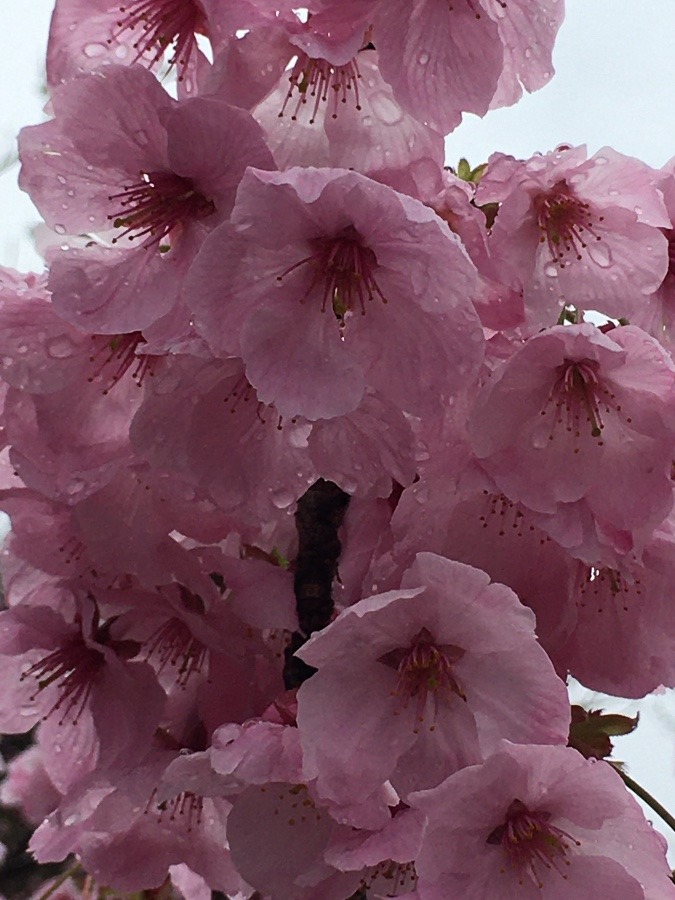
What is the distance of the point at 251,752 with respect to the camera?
821mm

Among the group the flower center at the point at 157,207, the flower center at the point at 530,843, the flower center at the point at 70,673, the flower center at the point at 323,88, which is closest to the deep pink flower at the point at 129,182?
the flower center at the point at 157,207

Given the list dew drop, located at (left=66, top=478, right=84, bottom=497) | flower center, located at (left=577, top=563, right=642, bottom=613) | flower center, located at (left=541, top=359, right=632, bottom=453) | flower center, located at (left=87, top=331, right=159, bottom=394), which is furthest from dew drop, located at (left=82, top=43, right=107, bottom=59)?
flower center, located at (left=577, top=563, right=642, bottom=613)

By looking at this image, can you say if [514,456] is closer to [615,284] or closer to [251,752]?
[615,284]

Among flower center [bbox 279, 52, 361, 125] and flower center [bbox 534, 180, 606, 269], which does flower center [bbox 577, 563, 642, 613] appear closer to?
flower center [bbox 534, 180, 606, 269]

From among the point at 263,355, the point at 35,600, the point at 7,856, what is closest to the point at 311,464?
the point at 263,355

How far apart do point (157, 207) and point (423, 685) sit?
0.45 m

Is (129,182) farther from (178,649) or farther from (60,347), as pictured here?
(178,649)

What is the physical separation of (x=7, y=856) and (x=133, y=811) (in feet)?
7.00

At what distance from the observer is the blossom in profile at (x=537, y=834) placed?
0.77 meters

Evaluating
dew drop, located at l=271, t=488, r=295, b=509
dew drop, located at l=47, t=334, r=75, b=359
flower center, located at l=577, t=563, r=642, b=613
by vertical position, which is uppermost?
dew drop, located at l=47, t=334, r=75, b=359

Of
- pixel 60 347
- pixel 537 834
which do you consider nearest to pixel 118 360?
pixel 60 347

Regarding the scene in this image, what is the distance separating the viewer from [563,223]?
893 mm

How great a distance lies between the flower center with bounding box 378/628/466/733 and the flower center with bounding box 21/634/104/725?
0.33m

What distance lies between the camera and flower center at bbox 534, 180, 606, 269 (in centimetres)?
87
